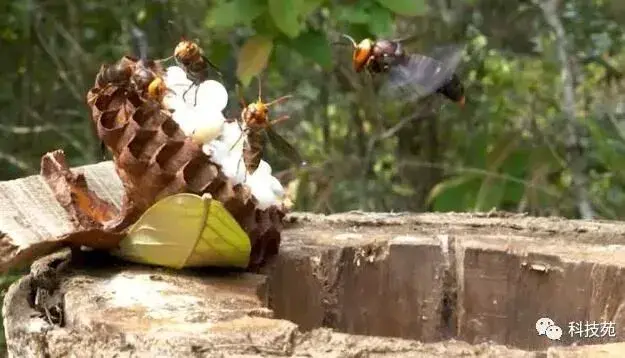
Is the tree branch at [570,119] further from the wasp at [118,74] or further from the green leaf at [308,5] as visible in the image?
the wasp at [118,74]

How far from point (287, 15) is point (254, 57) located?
0.13 metres

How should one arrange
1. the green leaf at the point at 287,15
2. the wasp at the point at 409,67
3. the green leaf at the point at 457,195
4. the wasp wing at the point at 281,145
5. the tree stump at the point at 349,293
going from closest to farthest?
the tree stump at the point at 349,293 < the wasp wing at the point at 281,145 < the wasp at the point at 409,67 < the green leaf at the point at 287,15 < the green leaf at the point at 457,195

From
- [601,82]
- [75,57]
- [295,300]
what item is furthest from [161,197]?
[601,82]

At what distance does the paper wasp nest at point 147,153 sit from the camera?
978 mm

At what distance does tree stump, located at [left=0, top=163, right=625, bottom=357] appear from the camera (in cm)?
80

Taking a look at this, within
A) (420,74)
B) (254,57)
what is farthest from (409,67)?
(254,57)

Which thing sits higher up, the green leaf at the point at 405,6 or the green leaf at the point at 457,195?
the green leaf at the point at 405,6

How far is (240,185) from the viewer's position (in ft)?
3.32

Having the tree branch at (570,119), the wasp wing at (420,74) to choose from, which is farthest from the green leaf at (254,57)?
the tree branch at (570,119)

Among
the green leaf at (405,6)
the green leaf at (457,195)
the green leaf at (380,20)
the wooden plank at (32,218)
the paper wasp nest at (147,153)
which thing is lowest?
Answer: the green leaf at (457,195)

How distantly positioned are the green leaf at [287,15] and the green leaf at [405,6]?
14 centimetres

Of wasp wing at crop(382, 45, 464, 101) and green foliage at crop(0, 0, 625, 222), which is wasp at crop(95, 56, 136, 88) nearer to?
wasp wing at crop(382, 45, 464, 101)

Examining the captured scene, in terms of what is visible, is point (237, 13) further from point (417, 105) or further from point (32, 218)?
point (417, 105)

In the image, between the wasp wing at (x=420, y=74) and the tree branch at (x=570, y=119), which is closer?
the wasp wing at (x=420, y=74)
